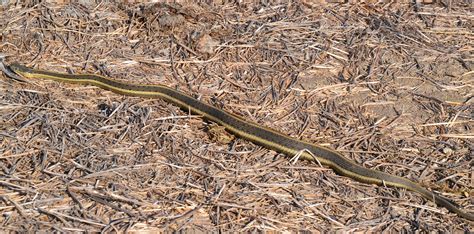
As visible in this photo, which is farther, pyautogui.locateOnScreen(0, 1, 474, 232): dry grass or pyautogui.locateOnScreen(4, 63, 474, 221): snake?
pyautogui.locateOnScreen(4, 63, 474, 221): snake

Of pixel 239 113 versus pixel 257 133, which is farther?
pixel 239 113

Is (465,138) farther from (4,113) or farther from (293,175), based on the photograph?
(4,113)

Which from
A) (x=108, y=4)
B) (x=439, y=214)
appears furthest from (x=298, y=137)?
(x=108, y=4)

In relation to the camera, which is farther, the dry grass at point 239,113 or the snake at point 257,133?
the snake at point 257,133
